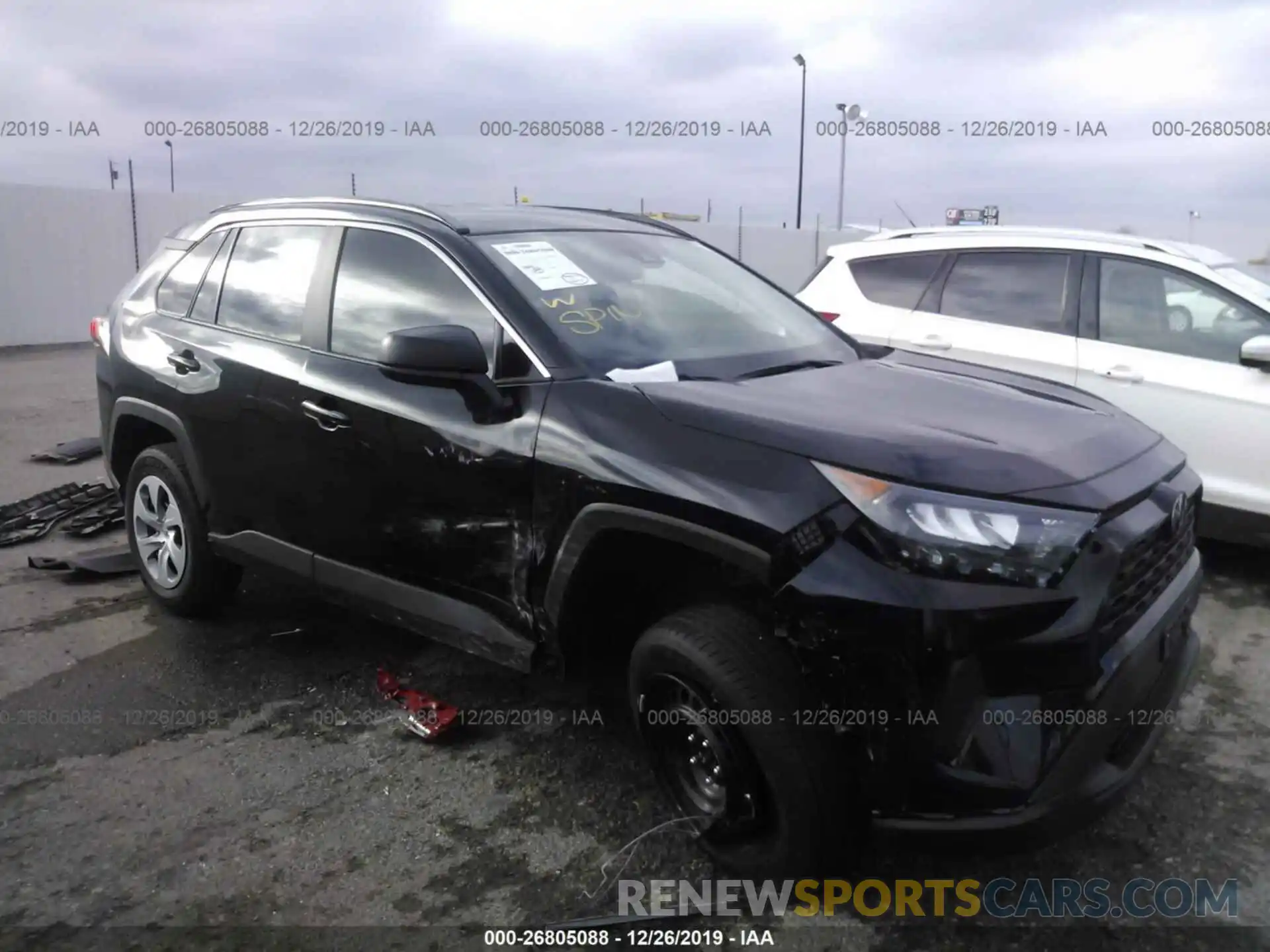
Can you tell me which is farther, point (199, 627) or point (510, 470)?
point (199, 627)

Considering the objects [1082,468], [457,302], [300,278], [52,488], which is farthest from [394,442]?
[52,488]

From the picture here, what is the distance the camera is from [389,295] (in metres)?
3.54

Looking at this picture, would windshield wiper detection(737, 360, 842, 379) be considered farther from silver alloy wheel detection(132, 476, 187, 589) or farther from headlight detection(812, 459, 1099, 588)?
silver alloy wheel detection(132, 476, 187, 589)

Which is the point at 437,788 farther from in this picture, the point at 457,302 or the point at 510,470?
the point at 457,302

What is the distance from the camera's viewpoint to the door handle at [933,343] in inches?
231

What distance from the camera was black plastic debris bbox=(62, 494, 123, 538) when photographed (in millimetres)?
5887

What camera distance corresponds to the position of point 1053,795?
232 cm

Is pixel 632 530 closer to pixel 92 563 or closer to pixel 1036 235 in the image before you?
pixel 92 563

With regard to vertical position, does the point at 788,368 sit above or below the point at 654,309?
below

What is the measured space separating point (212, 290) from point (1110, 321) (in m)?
4.32

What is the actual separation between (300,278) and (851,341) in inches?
80.4

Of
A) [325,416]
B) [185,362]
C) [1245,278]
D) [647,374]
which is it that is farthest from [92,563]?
[1245,278]

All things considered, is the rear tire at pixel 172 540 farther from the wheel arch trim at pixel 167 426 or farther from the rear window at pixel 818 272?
the rear window at pixel 818 272

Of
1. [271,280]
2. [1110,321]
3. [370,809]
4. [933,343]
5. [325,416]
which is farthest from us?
[933,343]
